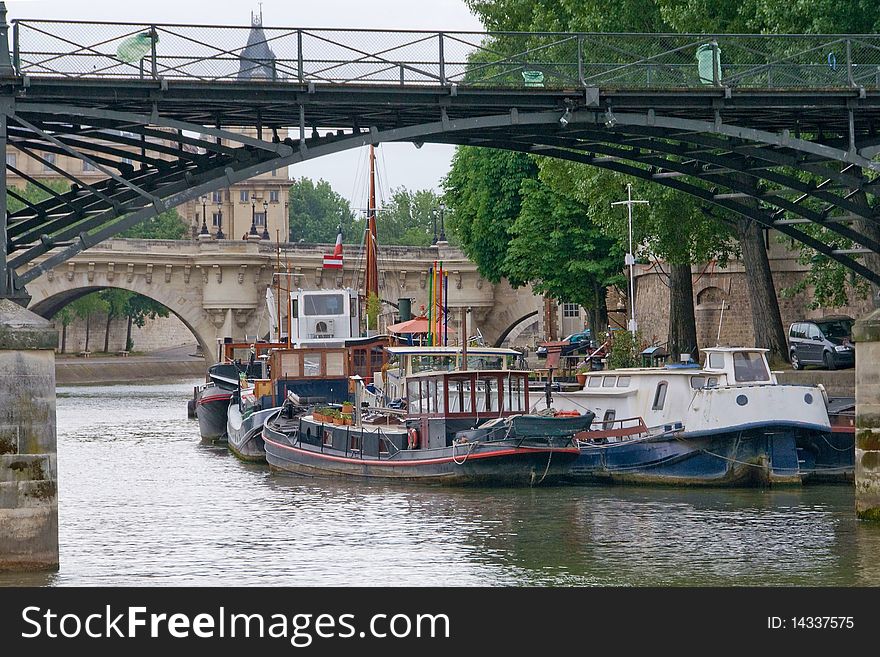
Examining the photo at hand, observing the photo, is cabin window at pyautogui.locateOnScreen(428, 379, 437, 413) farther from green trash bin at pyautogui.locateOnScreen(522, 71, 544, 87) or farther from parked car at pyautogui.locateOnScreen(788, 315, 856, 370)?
parked car at pyautogui.locateOnScreen(788, 315, 856, 370)

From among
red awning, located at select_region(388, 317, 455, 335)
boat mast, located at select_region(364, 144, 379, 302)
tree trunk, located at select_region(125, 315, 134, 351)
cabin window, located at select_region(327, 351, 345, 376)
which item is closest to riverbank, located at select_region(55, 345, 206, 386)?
tree trunk, located at select_region(125, 315, 134, 351)

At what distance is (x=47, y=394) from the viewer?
77.4ft

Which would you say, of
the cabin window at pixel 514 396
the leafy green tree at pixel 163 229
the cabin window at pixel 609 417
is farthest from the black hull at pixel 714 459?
the leafy green tree at pixel 163 229

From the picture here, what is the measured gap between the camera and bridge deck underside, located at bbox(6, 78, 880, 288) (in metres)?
26.9

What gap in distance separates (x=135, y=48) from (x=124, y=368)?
7474 centimetres

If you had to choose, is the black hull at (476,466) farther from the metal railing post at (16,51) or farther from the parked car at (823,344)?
the metal railing post at (16,51)

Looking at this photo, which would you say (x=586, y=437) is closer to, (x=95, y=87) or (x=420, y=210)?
(x=95, y=87)

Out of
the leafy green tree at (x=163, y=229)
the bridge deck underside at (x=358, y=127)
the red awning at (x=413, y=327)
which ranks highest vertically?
the leafy green tree at (x=163, y=229)

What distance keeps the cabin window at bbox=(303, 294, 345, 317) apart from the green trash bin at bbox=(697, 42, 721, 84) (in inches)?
1044

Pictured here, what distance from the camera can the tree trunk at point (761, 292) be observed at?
4583cm

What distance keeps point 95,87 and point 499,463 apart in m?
13.2

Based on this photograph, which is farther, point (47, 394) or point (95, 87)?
point (95, 87)

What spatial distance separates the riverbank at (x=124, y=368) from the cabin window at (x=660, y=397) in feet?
182
